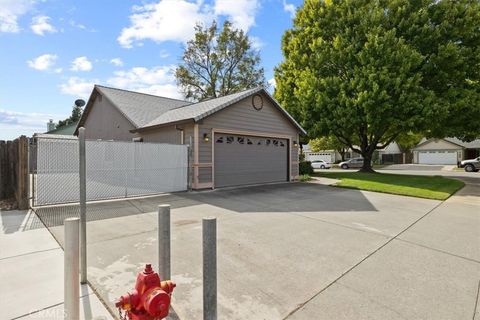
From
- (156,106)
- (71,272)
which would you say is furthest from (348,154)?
(71,272)

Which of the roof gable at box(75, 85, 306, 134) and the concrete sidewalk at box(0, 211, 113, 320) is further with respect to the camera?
the roof gable at box(75, 85, 306, 134)

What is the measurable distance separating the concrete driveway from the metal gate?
937mm

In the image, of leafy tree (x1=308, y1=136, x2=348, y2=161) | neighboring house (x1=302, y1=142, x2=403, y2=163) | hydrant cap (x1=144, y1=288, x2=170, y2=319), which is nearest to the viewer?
hydrant cap (x1=144, y1=288, x2=170, y2=319)

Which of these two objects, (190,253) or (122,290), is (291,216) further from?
(122,290)

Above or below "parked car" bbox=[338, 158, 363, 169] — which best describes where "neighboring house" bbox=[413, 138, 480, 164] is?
above

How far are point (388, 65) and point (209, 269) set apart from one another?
55.1 feet

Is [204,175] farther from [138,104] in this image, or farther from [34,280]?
[138,104]

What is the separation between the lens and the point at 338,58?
17312 millimetres

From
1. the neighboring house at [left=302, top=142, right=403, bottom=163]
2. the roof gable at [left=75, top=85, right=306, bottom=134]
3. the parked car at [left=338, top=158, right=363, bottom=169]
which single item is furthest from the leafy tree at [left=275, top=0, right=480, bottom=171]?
the neighboring house at [left=302, top=142, right=403, bottom=163]

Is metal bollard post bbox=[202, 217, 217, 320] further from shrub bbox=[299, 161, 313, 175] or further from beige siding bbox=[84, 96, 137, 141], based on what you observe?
shrub bbox=[299, 161, 313, 175]

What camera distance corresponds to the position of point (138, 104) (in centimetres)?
1567

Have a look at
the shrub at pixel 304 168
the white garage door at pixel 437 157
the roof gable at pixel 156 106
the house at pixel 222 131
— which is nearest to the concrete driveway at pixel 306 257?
the house at pixel 222 131

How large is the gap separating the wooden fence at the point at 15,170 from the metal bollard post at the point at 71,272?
20.4ft

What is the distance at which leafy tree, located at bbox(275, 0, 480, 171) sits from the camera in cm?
1505
